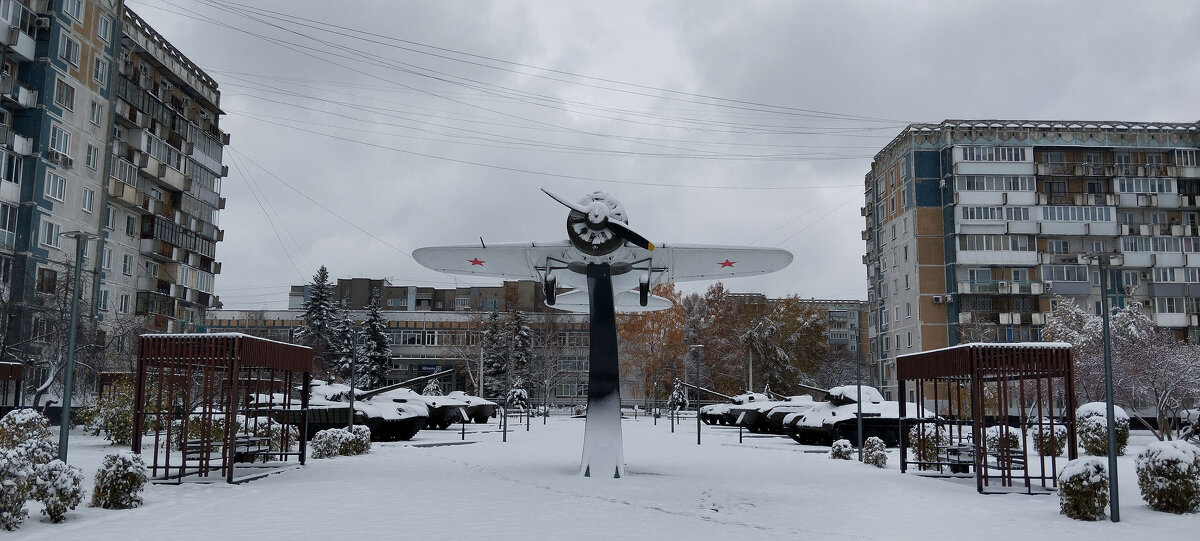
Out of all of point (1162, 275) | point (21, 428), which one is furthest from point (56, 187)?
point (1162, 275)

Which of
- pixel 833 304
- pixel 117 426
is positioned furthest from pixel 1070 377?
pixel 833 304

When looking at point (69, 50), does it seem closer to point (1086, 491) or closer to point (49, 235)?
Result: point (49, 235)

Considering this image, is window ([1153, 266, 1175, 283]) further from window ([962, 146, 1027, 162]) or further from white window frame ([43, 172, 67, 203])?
white window frame ([43, 172, 67, 203])

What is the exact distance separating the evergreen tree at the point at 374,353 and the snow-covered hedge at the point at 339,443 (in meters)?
46.3

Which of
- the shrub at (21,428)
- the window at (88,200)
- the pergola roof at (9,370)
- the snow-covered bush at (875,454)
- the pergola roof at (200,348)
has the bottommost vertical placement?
the snow-covered bush at (875,454)

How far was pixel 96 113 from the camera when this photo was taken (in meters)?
38.2

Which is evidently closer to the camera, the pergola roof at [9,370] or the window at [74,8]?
the pergola roof at [9,370]

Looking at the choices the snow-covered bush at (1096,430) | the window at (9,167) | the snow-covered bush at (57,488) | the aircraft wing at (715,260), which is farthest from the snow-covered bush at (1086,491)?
the window at (9,167)

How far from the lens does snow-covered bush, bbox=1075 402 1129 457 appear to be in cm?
2266

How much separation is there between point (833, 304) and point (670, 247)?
119561mm

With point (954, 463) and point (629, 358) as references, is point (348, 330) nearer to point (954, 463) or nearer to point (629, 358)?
point (629, 358)

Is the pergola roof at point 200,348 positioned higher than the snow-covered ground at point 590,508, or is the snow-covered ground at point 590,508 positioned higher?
the pergola roof at point 200,348

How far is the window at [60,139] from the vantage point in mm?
34938

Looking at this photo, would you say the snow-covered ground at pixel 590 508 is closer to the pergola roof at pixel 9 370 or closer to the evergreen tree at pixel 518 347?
the pergola roof at pixel 9 370
